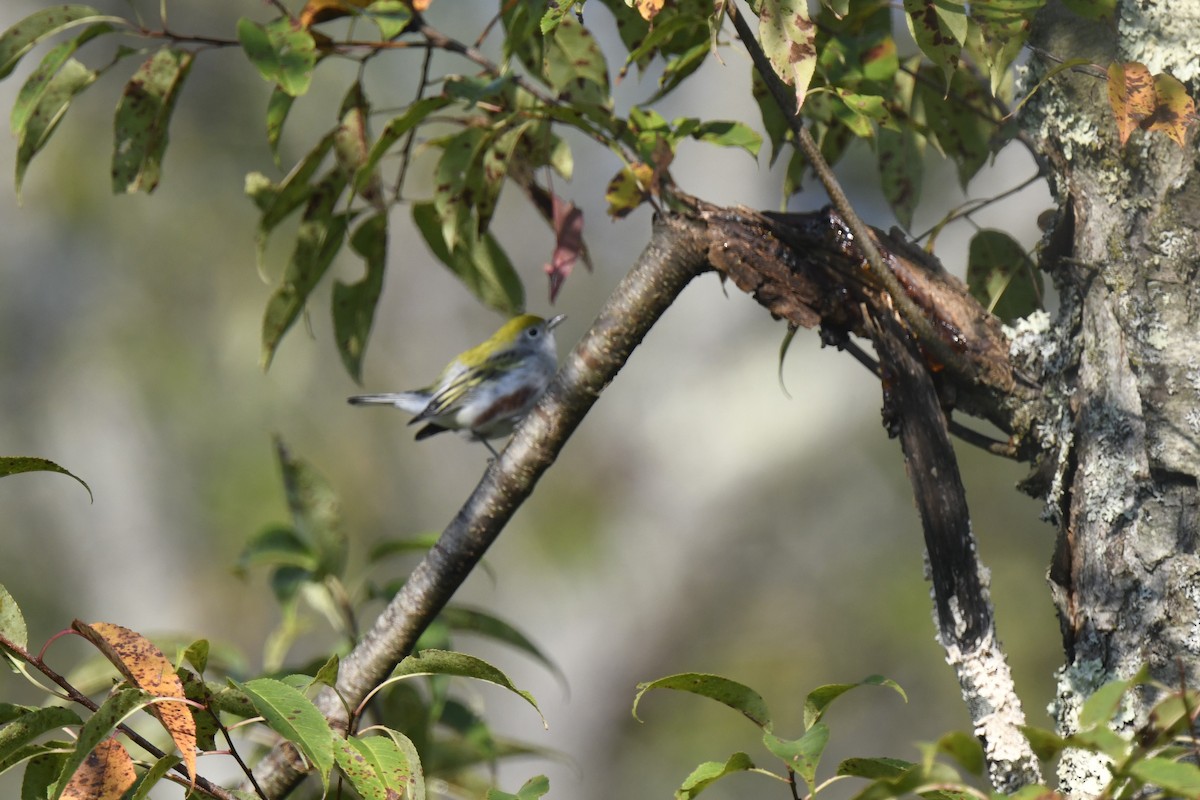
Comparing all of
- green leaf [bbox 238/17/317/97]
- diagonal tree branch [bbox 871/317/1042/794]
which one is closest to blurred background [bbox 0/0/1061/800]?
diagonal tree branch [bbox 871/317/1042/794]

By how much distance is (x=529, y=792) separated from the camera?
0.90 metres

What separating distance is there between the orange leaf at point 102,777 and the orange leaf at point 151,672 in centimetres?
4

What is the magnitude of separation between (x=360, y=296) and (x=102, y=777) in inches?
37.3

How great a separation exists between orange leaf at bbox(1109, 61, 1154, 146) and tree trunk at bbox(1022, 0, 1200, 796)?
4.2 inches

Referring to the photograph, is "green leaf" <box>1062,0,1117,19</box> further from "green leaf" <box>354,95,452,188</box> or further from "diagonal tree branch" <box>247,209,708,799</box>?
"green leaf" <box>354,95,452,188</box>

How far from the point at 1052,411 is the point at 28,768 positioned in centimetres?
111

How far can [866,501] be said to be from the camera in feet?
23.2

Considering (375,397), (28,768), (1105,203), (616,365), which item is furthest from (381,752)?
(375,397)

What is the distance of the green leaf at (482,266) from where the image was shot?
172 cm

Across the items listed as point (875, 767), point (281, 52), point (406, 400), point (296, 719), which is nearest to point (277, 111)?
point (281, 52)

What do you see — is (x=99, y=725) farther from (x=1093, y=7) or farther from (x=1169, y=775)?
(x=1093, y=7)

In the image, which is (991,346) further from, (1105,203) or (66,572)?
(66,572)

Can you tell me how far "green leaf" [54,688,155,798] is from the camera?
2.52ft

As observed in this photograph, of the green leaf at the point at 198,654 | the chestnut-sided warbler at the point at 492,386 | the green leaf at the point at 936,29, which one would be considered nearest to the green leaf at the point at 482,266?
the green leaf at the point at 936,29
